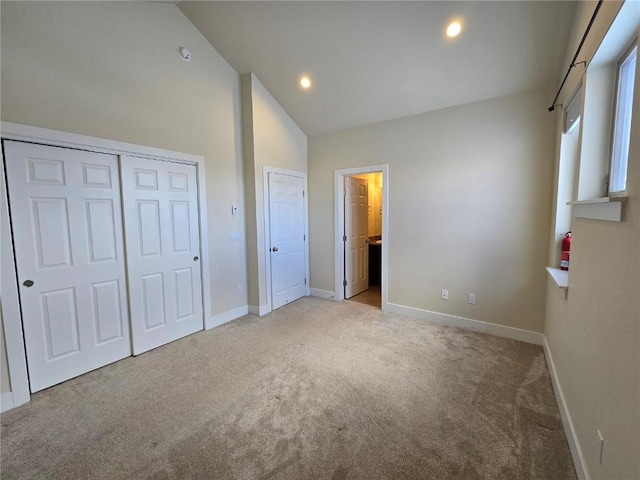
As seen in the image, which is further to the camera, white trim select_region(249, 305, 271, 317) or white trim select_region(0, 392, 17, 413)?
white trim select_region(249, 305, 271, 317)

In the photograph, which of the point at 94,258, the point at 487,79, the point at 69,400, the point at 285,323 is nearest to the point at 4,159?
the point at 94,258

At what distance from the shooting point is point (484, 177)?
307 cm

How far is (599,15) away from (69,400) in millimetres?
4347

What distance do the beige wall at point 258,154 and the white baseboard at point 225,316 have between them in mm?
147

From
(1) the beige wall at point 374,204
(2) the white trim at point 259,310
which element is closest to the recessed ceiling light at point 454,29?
(1) the beige wall at point 374,204

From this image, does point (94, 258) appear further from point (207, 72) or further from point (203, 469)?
point (207, 72)

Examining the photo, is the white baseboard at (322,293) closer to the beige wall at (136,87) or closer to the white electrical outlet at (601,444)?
the beige wall at (136,87)

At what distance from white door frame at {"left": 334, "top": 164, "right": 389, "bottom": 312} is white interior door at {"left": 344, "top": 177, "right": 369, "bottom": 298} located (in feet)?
0.36

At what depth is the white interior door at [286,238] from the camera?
157 inches

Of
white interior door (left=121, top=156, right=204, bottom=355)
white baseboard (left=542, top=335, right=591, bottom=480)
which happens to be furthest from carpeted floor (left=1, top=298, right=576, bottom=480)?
white interior door (left=121, top=156, right=204, bottom=355)

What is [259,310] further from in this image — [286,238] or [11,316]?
[11,316]

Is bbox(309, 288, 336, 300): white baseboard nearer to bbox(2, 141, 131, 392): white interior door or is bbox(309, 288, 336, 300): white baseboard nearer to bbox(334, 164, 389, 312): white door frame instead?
bbox(334, 164, 389, 312): white door frame

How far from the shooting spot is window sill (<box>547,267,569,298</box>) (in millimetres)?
1997

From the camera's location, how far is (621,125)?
161cm
